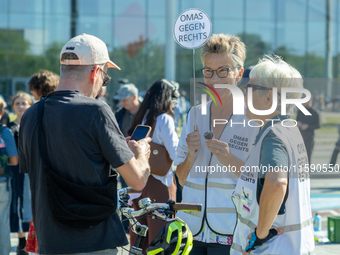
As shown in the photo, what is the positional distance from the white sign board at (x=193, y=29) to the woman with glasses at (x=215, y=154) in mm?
165

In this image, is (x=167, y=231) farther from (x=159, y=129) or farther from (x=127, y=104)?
(x=127, y=104)

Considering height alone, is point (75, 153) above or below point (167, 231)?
above

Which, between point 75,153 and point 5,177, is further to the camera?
point 5,177

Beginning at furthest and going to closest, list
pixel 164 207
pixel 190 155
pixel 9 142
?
pixel 9 142 → pixel 190 155 → pixel 164 207

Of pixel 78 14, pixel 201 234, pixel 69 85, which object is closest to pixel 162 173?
pixel 201 234

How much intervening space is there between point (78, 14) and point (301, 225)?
25.0 meters

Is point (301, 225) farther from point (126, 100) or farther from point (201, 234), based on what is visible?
point (126, 100)

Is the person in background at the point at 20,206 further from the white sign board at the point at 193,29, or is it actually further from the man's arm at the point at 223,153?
the man's arm at the point at 223,153

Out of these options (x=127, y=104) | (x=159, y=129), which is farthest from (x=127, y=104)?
(x=159, y=129)

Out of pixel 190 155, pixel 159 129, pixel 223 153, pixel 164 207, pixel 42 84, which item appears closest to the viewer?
pixel 164 207

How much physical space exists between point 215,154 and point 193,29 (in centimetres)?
106

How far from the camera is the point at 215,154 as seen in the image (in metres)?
2.68

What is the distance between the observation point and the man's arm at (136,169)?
2.10 meters

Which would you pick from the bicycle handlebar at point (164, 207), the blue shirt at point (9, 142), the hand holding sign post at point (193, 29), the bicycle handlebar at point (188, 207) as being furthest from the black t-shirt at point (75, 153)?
the blue shirt at point (9, 142)
